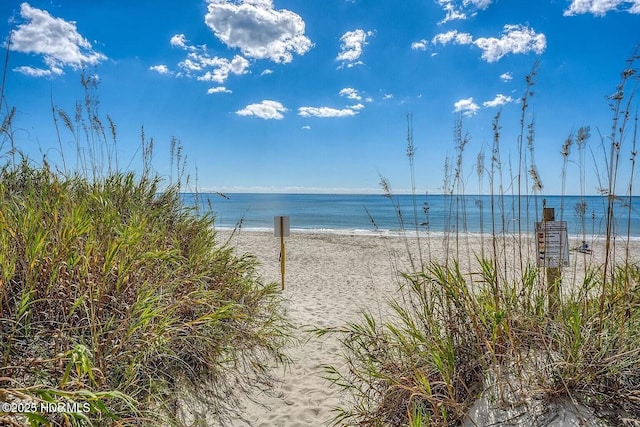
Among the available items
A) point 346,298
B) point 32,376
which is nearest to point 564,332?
point 32,376

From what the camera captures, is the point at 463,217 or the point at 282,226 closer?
the point at 463,217

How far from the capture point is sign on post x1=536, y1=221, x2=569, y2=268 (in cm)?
291

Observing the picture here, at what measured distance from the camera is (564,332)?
236cm

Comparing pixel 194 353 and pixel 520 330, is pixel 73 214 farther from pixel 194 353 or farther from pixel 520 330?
pixel 520 330

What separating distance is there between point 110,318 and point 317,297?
4.94m

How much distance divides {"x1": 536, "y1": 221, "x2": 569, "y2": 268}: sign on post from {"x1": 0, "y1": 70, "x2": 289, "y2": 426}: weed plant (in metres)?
2.62

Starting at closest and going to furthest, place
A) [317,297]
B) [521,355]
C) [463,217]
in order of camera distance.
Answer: [521,355], [463,217], [317,297]

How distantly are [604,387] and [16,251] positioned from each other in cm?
382

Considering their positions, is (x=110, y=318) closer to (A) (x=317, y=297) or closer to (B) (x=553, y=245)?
(B) (x=553, y=245)

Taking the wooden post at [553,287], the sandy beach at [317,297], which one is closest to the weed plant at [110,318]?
the sandy beach at [317,297]

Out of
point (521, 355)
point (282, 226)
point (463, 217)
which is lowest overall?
point (521, 355)

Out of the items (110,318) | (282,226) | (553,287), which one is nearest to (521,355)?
(553,287)

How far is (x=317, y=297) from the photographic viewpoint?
7195mm

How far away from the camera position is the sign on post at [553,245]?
2.91 meters
